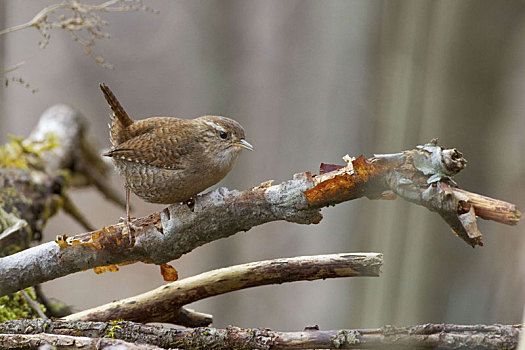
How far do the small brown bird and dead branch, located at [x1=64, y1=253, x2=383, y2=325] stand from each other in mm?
208

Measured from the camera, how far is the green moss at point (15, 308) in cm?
144

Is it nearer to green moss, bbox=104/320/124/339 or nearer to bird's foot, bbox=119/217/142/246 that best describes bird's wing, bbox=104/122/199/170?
bird's foot, bbox=119/217/142/246

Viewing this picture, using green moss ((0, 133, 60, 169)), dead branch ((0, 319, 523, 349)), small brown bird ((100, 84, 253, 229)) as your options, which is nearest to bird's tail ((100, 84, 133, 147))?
A: small brown bird ((100, 84, 253, 229))

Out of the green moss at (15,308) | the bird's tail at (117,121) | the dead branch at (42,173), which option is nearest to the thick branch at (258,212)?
the green moss at (15,308)

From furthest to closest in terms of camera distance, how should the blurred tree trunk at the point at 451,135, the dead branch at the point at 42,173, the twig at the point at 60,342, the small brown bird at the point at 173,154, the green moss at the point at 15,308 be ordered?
the dead branch at the point at 42,173, the green moss at the point at 15,308, the small brown bird at the point at 173,154, the twig at the point at 60,342, the blurred tree trunk at the point at 451,135

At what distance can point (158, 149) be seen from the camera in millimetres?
1362

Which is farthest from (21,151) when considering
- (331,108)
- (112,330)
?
(112,330)

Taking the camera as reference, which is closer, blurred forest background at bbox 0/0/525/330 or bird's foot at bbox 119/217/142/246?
blurred forest background at bbox 0/0/525/330

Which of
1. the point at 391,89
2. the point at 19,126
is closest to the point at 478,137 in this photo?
the point at 391,89

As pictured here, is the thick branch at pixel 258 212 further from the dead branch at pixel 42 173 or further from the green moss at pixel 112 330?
the dead branch at pixel 42 173

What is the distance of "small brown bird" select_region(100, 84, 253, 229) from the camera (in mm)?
1302

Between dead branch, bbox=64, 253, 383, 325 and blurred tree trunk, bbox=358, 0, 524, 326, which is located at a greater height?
blurred tree trunk, bbox=358, 0, 524, 326

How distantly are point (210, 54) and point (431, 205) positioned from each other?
232 cm

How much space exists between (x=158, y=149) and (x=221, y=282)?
39 cm
